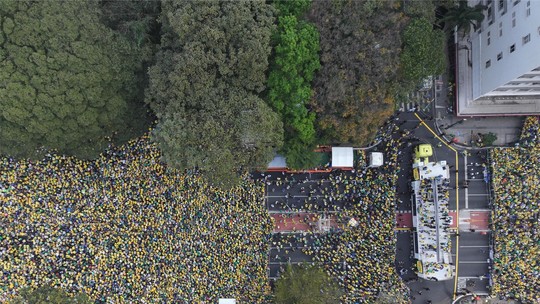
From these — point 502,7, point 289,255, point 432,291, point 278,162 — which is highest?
point 502,7

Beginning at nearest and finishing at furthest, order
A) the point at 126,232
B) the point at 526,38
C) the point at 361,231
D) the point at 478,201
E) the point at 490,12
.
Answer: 1. the point at 526,38
2. the point at 126,232
3. the point at 490,12
4. the point at 361,231
5. the point at 478,201

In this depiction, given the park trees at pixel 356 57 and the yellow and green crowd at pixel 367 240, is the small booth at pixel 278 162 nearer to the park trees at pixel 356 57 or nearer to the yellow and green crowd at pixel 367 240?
the yellow and green crowd at pixel 367 240

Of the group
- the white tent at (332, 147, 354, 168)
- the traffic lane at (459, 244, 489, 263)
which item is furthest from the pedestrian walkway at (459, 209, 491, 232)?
the white tent at (332, 147, 354, 168)

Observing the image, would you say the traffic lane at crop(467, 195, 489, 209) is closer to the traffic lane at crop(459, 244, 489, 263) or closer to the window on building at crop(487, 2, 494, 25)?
the traffic lane at crop(459, 244, 489, 263)

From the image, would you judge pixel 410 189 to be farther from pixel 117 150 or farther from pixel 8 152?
pixel 8 152

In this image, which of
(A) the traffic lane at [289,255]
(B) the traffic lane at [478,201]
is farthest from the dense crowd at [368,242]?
(B) the traffic lane at [478,201]

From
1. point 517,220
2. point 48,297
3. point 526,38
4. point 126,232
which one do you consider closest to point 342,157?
point 526,38

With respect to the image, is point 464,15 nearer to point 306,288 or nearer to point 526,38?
point 526,38
